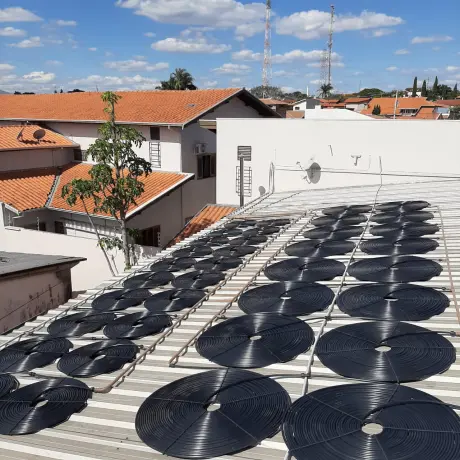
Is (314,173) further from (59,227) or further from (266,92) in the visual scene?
(266,92)

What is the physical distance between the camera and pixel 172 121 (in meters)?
27.1

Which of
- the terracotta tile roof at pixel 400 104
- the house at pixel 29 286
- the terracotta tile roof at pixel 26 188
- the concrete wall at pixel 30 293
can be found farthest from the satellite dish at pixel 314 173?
the terracotta tile roof at pixel 400 104

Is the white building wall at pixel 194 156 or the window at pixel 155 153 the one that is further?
the window at pixel 155 153

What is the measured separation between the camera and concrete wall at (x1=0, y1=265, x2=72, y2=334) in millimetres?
15222

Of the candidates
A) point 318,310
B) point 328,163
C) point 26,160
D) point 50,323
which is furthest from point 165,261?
point 26,160

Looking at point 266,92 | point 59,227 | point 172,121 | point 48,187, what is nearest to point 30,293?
point 59,227

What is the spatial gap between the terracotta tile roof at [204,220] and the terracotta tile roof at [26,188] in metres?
8.51

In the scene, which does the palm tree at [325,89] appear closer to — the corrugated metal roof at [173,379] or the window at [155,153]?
the window at [155,153]

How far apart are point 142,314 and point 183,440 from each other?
15.2 ft

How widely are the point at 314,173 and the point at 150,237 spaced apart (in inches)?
382

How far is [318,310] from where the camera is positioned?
851 cm

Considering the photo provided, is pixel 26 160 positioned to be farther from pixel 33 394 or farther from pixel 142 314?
pixel 33 394

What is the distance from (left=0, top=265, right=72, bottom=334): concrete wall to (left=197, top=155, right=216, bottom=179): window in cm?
1341

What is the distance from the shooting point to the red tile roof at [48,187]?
24859 millimetres
